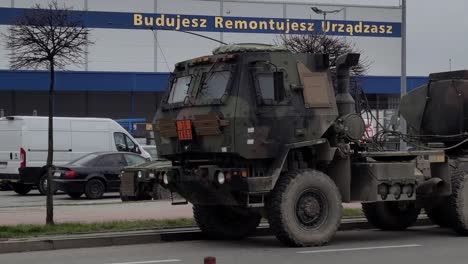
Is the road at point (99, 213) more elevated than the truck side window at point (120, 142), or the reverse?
the truck side window at point (120, 142)

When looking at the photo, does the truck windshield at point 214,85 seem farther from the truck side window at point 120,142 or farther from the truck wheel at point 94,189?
the truck side window at point 120,142

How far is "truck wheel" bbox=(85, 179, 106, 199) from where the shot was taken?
2308 cm

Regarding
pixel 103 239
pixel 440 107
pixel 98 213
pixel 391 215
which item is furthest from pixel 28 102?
pixel 103 239

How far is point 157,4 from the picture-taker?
5822 centimetres

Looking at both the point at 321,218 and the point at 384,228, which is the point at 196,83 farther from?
the point at 384,228

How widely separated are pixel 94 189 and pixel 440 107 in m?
12.1

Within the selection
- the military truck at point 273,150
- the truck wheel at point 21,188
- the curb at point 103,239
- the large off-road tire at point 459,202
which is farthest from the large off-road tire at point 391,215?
the truck wheel at point 21,188

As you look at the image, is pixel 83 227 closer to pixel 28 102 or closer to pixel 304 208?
pixel 304 208

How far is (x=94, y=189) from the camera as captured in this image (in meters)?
23.2

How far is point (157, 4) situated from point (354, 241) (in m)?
47.4

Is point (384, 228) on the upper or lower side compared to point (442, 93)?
lower

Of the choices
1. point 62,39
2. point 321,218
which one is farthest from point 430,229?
point 62,39

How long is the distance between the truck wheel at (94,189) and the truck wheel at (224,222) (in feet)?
34.1

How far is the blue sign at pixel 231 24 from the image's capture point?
56.6 m
